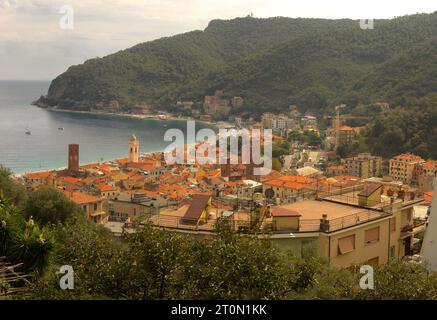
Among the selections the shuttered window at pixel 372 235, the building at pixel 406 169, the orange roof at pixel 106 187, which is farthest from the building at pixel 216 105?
the shuttered window at pixel 372 235

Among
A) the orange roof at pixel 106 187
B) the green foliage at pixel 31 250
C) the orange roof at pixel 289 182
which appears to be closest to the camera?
the green foliage at pixel 31 250

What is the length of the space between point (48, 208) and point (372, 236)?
17.7ft

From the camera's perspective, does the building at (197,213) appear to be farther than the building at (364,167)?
No

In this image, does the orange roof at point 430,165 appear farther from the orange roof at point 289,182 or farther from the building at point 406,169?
the orange roof at point 289,182

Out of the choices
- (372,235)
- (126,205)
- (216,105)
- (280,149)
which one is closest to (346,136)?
(280,149)

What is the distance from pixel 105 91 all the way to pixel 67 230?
63134mm

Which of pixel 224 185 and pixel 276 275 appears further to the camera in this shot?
pixel 224 185

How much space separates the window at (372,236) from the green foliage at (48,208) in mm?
4936

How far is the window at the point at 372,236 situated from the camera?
5414 millimetres

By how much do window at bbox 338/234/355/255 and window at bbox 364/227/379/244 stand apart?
0.21m

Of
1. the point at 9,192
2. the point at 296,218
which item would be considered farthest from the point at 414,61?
the point at 296,218

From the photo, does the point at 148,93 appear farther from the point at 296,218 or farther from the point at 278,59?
the point at 296,218

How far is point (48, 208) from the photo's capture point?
9.16 meters
